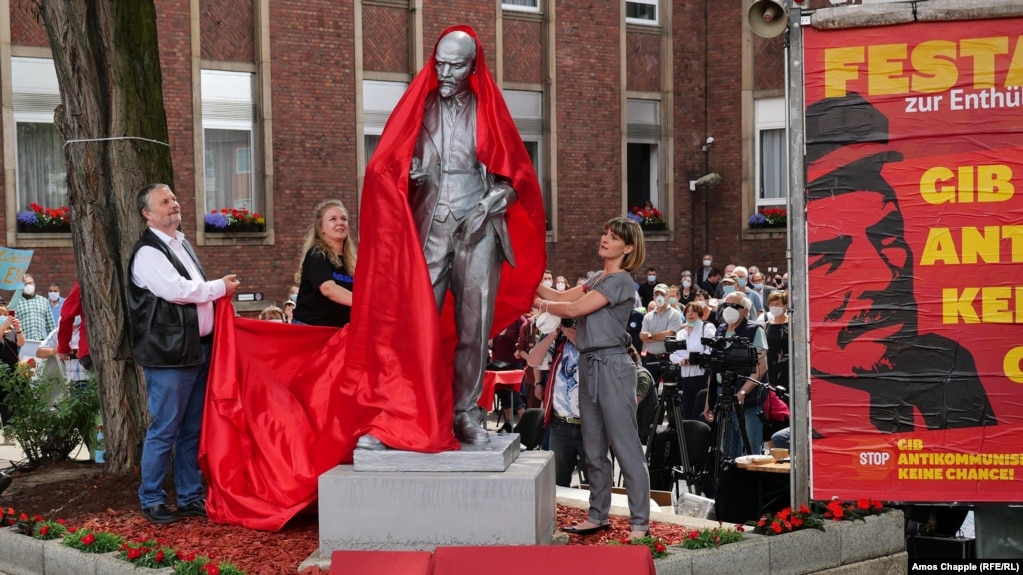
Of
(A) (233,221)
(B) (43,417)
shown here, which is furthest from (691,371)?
(A) (233,221)

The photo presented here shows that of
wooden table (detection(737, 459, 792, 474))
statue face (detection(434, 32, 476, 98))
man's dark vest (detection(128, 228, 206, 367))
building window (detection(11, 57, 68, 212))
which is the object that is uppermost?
building window (detection(11, 57, 68, 212))

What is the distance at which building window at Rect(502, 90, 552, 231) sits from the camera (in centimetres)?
2389

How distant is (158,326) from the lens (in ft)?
22.1

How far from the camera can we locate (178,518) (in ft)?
22.8

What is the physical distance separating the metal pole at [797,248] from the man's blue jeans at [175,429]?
342 centimetres

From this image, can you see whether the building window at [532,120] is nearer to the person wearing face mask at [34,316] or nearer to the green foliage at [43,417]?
the person wearing face mask at [34,316]

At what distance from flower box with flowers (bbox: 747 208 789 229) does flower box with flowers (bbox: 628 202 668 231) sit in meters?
1.91

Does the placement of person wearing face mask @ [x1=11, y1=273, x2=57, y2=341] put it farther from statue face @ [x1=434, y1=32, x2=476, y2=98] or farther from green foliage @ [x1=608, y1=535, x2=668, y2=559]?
green foliage @ [x1=608, y1=535, x2=668, y2=559]

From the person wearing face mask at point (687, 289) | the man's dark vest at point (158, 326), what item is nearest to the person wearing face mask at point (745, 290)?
the person wearing face mask at point (687, 289)

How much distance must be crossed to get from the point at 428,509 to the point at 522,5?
1919cm

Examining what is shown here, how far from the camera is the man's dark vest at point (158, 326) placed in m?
6.73

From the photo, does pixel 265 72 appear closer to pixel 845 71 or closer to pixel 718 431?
pixel 718 431

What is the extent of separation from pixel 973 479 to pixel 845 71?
2330 millimetres

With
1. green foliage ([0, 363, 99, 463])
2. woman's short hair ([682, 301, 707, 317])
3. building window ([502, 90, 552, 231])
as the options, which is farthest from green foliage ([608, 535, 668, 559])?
building window ([502, 90, 552, 231])
